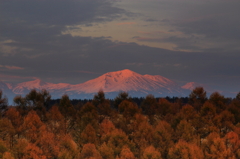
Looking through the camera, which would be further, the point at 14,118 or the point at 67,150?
the point at 14,118

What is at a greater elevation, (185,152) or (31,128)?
(31,128)

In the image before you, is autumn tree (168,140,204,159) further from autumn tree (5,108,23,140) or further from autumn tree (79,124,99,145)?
autumn tree (5,108,23,140)

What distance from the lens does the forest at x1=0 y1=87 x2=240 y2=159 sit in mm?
95750

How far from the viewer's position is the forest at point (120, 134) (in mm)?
95750

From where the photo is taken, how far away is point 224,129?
12875cm

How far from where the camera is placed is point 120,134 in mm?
106625

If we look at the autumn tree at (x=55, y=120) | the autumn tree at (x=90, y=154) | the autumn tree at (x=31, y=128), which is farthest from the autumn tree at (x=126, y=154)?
→ the autumn tree at (x=55, y=120)

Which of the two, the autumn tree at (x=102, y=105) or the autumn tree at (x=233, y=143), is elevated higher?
the autumn tree at (x=102, y=105)

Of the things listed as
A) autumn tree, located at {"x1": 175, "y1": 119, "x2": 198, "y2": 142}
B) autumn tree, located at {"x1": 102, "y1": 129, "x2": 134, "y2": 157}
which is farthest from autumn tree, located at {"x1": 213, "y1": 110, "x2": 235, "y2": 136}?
autumn tree, located at {"x1": 102, "y1": 129, "x2": 134, "y2": 157}

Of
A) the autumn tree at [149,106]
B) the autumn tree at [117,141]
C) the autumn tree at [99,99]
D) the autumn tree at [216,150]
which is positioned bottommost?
the autumn tree at [216,150]

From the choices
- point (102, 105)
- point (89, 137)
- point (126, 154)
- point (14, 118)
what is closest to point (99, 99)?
point (102, 105)

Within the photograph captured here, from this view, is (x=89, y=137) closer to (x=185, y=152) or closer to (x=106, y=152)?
(x=106, y=152)

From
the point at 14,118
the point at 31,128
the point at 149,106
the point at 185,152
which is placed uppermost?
the point at 149,106

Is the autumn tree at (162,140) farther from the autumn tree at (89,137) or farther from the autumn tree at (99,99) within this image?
the autumn tree at (99,99)
